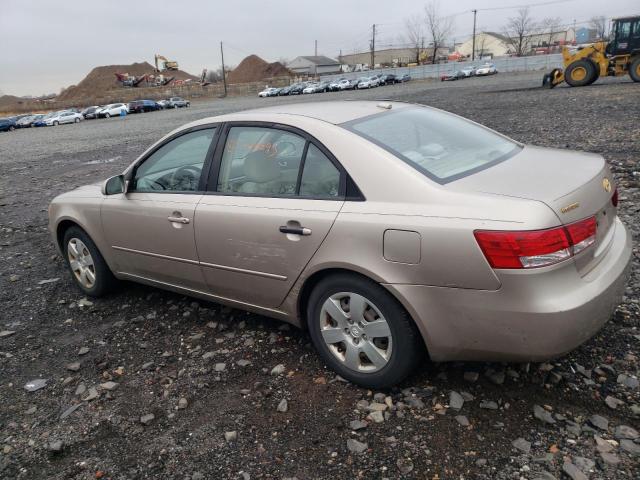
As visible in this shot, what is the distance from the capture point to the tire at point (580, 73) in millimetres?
25156

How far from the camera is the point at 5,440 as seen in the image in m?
2.92

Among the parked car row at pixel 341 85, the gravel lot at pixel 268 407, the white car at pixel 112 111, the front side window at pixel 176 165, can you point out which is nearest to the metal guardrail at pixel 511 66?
the parked car row at pixel 341 85

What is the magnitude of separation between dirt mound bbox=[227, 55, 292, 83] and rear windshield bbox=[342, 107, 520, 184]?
114 meters

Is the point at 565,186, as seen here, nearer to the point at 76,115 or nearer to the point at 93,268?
the point at 93,268

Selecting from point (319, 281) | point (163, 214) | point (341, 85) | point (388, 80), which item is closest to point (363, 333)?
point (319, 281)

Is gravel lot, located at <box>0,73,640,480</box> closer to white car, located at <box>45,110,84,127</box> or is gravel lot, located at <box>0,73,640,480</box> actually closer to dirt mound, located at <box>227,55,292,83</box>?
white car, located at <box>45,110,84,127</box>

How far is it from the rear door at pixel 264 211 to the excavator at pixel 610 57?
26.7 metres

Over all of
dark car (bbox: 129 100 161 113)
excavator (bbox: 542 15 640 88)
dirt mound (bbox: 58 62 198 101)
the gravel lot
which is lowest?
the gravel lot

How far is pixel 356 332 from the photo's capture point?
292 centimetres

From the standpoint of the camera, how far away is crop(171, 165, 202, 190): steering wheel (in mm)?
3709

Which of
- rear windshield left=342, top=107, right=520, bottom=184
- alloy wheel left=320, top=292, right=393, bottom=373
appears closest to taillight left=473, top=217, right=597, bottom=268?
rear windshield left=342, top=107, right=520, bottom=184

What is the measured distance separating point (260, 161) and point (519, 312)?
190cm

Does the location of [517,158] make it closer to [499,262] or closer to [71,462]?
[499,262]

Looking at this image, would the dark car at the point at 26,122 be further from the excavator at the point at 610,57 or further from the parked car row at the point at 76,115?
the excavator at the point at 610,57
